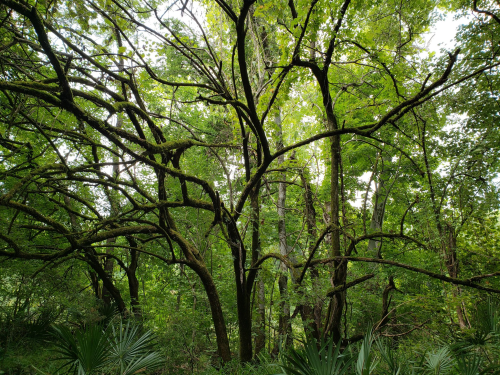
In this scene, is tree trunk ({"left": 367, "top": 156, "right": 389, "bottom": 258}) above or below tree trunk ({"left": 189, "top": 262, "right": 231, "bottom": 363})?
above

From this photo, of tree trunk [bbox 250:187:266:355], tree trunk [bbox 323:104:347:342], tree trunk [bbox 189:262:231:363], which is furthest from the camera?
tree trunk [bbox 250:187:266:355]

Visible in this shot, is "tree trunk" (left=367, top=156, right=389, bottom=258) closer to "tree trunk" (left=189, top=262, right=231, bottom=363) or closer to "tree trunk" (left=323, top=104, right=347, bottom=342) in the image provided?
"tree trunk" (left=323, top=104, right=347, bottom=342)

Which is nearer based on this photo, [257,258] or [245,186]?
[245,186]

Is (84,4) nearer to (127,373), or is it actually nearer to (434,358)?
(127,373)

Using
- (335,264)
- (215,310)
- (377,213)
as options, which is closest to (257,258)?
(215,310)

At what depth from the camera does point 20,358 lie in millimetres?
4246

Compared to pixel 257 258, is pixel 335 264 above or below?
below

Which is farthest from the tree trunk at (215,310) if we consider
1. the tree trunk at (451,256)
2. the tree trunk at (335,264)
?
the tree trunk at (451,256)

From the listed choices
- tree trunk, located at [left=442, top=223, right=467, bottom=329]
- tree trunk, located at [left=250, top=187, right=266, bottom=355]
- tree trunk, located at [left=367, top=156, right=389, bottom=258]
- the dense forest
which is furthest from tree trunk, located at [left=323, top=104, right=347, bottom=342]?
tree trunk, located at [left=442, top=223, right=467, bottom=329]

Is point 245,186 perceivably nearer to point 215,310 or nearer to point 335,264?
point 335,264

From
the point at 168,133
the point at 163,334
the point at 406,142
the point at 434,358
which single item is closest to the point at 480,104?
the point at 406,142

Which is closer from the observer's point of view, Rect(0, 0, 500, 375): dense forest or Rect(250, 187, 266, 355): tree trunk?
Rect(0, 0, 500, 375): dense forest

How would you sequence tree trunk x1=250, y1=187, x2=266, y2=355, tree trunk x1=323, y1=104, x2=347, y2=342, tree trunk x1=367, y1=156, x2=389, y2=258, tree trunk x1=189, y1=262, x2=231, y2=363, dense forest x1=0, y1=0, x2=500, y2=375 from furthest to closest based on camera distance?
tree trunk x1=250, y1=187, x2=266, y2=355 < tree trunk x1=189, y1=262, x2=231, y2=363 < tree trunk x1=367, y1=156, x2=389, y2=258 < tree trunk x1=323, y1=104, x2=347, y2=342 < dense forest x1=0, y1=0, x2=500, y2=375

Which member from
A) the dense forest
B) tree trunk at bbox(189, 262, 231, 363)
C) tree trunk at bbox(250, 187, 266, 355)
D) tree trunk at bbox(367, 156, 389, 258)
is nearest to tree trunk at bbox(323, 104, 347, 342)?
the dense forest
